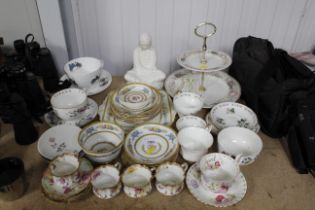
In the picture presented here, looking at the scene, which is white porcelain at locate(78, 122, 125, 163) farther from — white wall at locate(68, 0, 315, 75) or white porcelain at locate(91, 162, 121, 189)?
white wall at locate(68, 0, 315, 75)

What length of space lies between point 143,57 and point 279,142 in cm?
52

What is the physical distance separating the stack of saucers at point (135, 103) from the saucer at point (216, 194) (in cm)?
23

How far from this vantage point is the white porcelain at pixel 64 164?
0.75 m

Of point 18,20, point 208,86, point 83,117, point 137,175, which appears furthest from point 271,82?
point 18,20

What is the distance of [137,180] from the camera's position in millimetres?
750

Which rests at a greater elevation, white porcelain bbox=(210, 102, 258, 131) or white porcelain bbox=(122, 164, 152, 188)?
white porcelain bbox=(210, 102, 258, 131)

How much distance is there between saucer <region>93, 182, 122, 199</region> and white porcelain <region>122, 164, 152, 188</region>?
27mm

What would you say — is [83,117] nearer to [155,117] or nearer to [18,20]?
[155,117]

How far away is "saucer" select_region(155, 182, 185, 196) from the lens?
2.37 ft

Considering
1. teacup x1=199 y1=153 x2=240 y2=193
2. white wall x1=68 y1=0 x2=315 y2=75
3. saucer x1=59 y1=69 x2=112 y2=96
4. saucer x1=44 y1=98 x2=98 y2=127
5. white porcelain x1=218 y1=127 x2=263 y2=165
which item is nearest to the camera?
teacup x1=199 y1=153 x2=240 y2=193

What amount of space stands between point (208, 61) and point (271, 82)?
0.21m

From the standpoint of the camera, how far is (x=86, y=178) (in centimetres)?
75

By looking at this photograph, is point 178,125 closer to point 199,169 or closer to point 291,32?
point 199,169

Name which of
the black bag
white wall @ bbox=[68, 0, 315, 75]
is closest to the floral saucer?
the black bag
